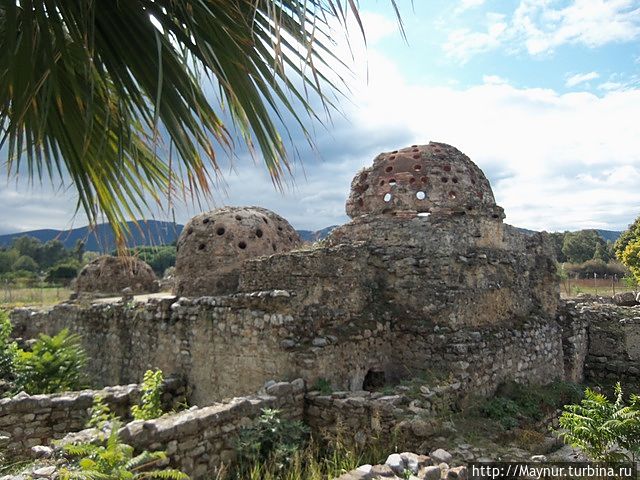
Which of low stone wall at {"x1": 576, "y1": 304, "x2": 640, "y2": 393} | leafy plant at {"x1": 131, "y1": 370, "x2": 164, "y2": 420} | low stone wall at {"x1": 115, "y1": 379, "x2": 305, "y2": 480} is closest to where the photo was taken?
low stone wall at {"x1": 115, "y1": 379, "x2": 305, "y2": 480}

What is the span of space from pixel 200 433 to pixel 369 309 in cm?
366

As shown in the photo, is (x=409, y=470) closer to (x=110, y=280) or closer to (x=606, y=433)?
(x=606, y=433)

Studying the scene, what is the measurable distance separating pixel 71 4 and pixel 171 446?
166 inches

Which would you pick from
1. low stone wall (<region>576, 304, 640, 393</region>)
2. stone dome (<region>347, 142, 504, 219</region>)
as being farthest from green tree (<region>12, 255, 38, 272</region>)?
low stone wall (<region>576, 304, 640, 393</region>)

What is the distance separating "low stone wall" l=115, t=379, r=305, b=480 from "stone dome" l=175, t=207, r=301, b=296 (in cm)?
363

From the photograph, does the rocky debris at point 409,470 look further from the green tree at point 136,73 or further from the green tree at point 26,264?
the green tree at point 26,264

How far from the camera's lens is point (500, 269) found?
865 centimetres

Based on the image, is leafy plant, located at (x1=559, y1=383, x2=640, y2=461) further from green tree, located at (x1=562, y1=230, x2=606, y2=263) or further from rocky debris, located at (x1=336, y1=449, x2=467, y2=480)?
green tree, located at (x1=562, y1=230, x2=606, y2=263)

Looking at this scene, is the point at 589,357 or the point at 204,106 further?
the point at 589,357

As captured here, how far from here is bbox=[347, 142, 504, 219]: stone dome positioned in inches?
346

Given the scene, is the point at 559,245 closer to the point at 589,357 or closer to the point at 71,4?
the point at 589,357

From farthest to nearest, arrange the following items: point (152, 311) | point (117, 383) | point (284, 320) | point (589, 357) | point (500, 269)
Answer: point (589, 357) < point (117, 383) < point (152, 311) < point (500, 269) < point (284, 320)

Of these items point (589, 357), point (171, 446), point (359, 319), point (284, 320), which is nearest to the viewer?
point (171, 446)

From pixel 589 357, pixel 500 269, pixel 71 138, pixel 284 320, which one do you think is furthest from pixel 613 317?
pixel 71 138
